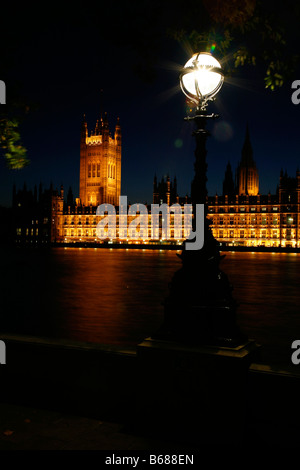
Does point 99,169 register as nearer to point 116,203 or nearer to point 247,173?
point 116,203

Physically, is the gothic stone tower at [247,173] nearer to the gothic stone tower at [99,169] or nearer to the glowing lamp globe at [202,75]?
the gothic stone tower at [99,169]

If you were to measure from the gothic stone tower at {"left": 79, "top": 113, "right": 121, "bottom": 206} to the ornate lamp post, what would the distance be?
479 ft

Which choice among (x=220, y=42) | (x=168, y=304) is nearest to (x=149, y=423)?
(x=168, y=304)

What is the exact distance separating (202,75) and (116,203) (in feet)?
504

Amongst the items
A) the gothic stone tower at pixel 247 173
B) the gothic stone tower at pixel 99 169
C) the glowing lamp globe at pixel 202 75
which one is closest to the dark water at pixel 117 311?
the glowing lamp globe at pixel 202 75

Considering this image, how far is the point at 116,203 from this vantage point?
157500 mm

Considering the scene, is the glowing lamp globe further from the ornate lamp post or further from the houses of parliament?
the houses of parliament

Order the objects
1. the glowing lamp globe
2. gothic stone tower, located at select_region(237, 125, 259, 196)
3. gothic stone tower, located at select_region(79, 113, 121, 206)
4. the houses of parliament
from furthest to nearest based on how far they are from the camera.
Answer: gothic stone tower, located at select_region(79, 113, 121, 206) → gothic stone tower, located at select_region(237, 125, 259, 196) → the houses of parliament → the glowing lamp globe

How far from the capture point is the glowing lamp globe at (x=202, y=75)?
4.57 metres

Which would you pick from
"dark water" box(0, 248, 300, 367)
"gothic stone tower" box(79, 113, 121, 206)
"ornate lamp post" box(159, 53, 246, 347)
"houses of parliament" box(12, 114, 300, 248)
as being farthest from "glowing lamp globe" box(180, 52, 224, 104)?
"gothic stone tower" box(79, 113, 121, 206)

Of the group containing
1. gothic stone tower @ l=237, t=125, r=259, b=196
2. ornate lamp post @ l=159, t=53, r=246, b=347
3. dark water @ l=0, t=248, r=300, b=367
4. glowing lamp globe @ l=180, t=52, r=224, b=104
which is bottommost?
dark water @ l=0, t=248, r=300, b=367

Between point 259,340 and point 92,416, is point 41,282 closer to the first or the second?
point 259,340

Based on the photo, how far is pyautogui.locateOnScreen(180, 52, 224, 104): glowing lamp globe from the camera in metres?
4.57

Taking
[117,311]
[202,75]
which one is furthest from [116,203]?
[202,75]
